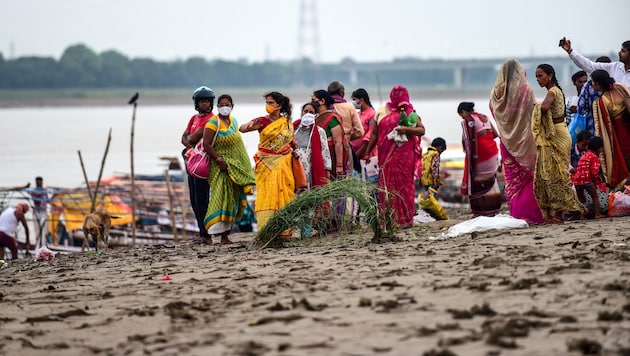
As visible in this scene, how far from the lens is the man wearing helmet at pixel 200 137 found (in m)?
9.91

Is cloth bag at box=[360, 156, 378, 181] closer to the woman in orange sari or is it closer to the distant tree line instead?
the woman in orange sari

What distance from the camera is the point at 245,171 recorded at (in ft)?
32.6

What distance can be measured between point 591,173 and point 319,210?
2.26 m

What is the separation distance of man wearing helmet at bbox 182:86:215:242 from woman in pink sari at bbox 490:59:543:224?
2.51 meters

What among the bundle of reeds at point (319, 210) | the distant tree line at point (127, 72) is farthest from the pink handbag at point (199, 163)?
the distant tree line at point (127, 72)

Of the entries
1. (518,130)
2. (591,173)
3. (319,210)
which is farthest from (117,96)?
(591,173)

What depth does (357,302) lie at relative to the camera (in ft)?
18.9

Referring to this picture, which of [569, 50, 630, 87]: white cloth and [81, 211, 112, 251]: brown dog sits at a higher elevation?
[569, 50, 630, 87]: white cloth

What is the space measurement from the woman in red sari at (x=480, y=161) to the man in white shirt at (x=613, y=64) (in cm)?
100

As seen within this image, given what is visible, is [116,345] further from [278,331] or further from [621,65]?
[621,65]

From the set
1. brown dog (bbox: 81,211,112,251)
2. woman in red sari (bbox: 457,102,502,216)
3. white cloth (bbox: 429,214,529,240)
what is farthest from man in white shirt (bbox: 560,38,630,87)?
brown dog (bbox: 81,211,112,251)

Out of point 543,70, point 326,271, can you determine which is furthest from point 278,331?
point 543,70

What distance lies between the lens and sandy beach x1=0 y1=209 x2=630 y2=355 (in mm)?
4941

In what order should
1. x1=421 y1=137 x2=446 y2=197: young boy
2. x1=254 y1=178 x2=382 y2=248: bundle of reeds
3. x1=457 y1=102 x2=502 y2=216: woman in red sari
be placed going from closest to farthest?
x1=254 y1=178 x2=382 y2=248: bundle of reeds < x1=457 y1=102 x2=502 y2=216: woman in red sari < x1=421 y1=137 x2=446 y2=197: young boy
